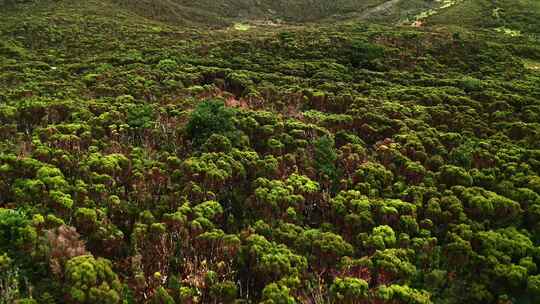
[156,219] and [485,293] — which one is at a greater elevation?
[156,219]

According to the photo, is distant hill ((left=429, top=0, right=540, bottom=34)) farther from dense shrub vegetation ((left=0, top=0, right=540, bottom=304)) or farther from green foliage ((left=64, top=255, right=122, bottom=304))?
green foliage ((left=64, top=255, right=122, bottom=304))

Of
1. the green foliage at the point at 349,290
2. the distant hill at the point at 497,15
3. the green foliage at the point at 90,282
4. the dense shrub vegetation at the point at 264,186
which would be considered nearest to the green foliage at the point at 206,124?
the dense shrub vegetation at the point at 264,186

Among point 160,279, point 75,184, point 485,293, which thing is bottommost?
point 485,293

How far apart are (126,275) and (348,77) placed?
17202mm

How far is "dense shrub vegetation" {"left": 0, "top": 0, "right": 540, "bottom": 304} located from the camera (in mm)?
8367

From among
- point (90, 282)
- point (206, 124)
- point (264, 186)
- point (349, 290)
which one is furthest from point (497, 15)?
point (90, 282)

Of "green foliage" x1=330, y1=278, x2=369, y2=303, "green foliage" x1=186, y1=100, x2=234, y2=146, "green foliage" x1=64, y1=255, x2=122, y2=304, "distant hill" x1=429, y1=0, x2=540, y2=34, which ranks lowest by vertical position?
"green foliage" x1=330, y1=278, x2=369, y2=303

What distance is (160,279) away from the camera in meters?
8.24

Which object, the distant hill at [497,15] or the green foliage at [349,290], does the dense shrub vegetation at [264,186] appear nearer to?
the green foliage at [349,290]

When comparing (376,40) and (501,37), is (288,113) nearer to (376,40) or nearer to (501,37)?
(376,40)

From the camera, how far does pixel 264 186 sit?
11688mm

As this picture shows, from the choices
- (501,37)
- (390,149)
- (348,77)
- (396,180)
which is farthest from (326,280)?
(501,37)

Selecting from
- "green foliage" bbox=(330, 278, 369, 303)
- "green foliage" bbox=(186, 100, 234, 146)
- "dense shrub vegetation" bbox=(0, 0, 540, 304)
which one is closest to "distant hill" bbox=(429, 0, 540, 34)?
"dense shrub vegetation" bbox=(0, 0, 540, 304)

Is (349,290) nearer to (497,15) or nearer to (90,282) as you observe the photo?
(90,282)
